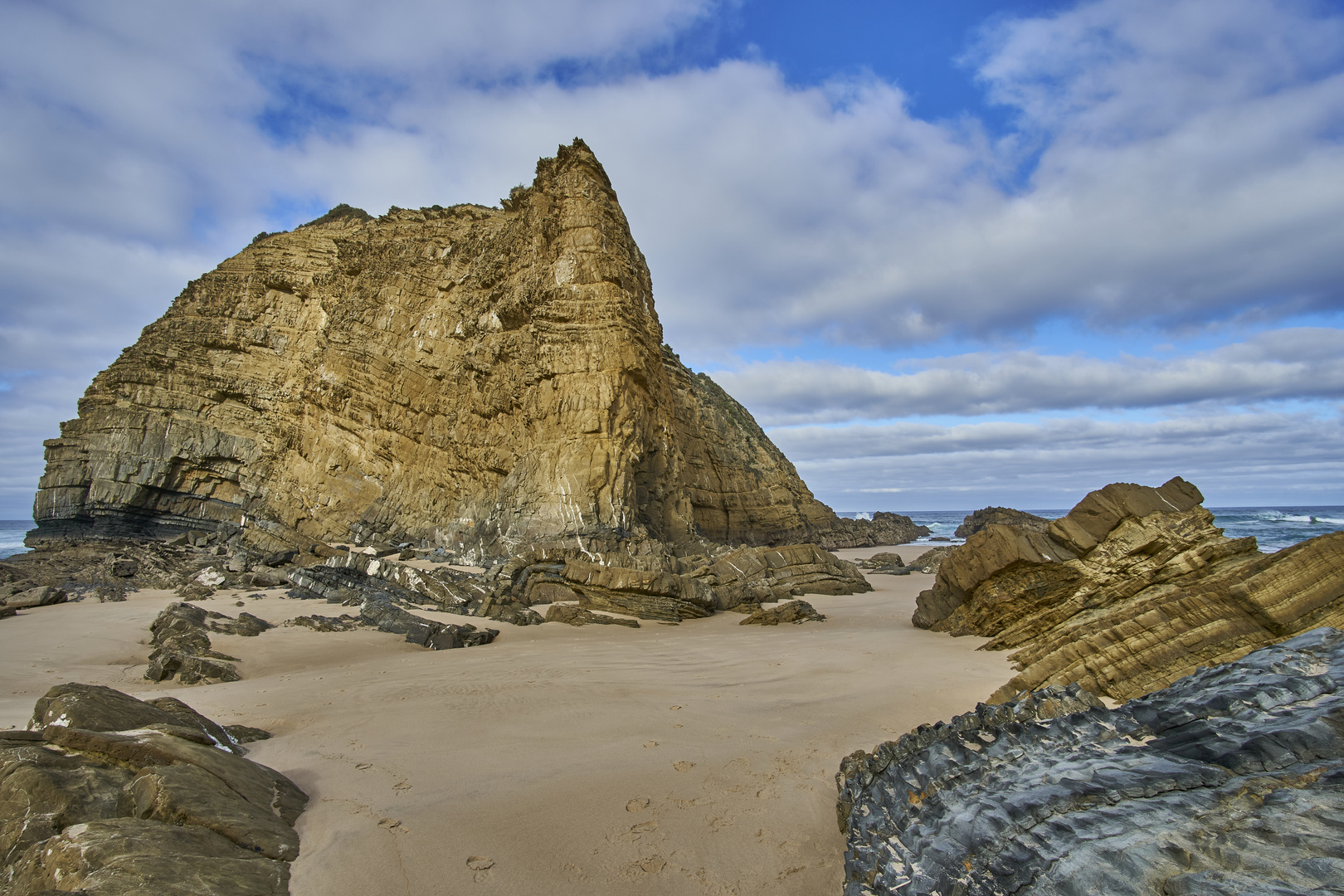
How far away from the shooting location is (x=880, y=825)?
2615 millimetres

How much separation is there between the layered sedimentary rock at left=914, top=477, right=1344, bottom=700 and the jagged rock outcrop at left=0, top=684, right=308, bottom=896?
14.3 ft

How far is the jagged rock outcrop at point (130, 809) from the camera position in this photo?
2002 mm

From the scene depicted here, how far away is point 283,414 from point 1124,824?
1250 inches

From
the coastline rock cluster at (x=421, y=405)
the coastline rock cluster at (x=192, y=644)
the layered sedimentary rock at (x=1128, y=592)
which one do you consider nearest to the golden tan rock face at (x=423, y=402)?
the coastline rock cluster at (x=421, y=405)

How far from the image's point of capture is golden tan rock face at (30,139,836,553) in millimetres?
20312

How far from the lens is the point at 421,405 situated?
24.0 m

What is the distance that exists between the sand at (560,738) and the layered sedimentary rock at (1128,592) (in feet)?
2.09

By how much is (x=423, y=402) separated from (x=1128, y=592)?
916 inches

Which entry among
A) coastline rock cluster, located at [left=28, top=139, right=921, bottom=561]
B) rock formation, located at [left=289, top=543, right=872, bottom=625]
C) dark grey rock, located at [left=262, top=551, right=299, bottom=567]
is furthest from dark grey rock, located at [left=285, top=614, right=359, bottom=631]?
coastline rock cluster, located at [left=28, top=139, right=921, bottom=561]

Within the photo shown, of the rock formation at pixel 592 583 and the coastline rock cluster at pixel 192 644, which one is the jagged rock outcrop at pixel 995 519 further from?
the coastline rock cluster at pixel 192 644

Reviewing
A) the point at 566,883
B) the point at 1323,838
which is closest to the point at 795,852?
the point at 566,883

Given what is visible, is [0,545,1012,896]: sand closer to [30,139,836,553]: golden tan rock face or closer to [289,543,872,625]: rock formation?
[289,543,872,625]: rock formation

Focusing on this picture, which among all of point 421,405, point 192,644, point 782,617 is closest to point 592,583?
point 782,617

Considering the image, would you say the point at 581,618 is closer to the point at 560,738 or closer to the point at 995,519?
the point at 560,738
